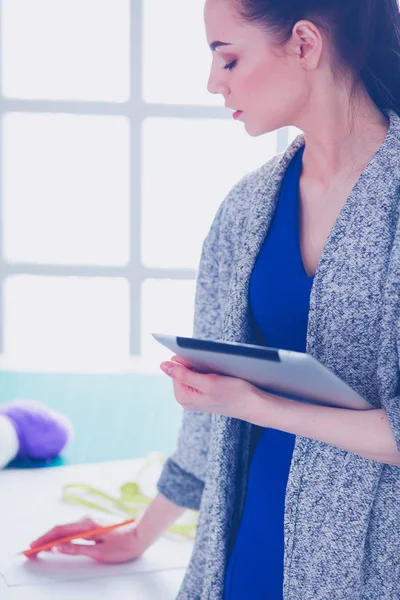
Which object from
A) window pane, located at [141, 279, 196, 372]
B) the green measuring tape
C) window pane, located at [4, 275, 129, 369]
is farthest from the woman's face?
window pane, located at [4, 275, 129, 369]

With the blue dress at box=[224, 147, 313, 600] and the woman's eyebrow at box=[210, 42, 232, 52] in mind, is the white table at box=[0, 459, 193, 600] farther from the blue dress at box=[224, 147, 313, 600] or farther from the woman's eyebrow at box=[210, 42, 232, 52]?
the woman's eyebrow at box=[210, 42, 232, 52]

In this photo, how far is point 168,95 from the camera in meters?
4.44

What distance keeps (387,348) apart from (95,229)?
391cm

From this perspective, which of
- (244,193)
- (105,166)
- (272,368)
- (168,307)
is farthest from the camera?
(168,307)

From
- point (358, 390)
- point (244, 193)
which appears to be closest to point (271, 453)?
point (358, 390)

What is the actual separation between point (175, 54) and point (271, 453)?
367 centimetres

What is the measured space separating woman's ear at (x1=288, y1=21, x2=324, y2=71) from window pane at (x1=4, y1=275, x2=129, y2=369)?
151 inches

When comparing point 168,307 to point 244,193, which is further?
point 168,307

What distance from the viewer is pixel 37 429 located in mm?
1753

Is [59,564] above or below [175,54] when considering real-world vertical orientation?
below

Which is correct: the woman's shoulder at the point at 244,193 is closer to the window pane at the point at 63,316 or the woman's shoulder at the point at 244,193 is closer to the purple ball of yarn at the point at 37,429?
the purple ball of yarn at the point at 37,429

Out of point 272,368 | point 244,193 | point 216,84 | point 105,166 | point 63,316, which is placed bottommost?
point 63,316

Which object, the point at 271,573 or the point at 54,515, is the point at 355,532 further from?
the point at 54,515

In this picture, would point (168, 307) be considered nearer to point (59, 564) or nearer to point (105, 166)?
point (105, 166)
